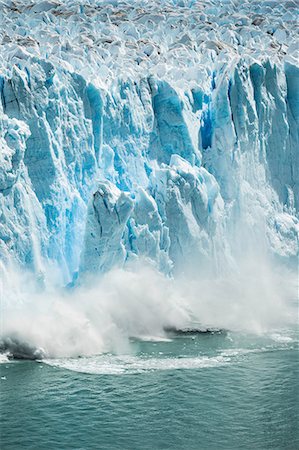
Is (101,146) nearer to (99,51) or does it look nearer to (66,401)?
(99,51)

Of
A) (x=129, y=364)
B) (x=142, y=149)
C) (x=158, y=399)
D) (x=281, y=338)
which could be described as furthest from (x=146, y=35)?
(x=158, y=399)

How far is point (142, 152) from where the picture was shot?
27344mm

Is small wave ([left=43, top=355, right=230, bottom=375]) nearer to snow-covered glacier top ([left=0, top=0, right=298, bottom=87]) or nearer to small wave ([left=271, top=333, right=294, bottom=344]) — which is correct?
small wave ([left=271, top=333, right=294, bottom=344])

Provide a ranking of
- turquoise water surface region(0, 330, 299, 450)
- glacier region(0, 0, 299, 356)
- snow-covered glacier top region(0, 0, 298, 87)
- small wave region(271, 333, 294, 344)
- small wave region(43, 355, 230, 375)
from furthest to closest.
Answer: snow-covered glacier top region(0, 0, 298, 87) < small wave region(271, 333, 294, 344) < glacier region(0, 0, 299, 356) < small wave region(43, 355, 230, 375) < turquoise water surface region(0, 330, 299, 450)

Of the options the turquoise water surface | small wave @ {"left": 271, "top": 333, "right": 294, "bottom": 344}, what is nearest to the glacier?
small wave @ {"left": 271, "top": 333, "right": 294, "bottom": 344}

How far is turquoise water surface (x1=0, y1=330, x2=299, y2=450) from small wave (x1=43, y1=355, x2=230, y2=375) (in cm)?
2

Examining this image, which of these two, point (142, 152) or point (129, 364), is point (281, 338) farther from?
point (142, 152)

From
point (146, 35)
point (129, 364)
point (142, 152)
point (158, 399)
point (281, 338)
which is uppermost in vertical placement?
point (146, 35)

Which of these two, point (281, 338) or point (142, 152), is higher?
point (142, 152)

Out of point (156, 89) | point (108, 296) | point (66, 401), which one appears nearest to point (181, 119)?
→ point (156, 89)

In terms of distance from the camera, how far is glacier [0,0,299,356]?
23.4 meters

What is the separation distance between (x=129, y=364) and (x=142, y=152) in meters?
8.87

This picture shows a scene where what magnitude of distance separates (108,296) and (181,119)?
7.29 m

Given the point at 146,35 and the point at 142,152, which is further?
the point at 146,35
